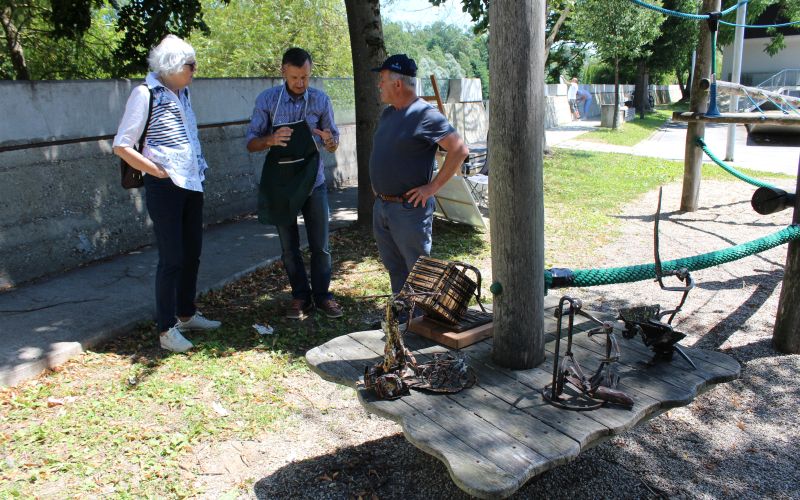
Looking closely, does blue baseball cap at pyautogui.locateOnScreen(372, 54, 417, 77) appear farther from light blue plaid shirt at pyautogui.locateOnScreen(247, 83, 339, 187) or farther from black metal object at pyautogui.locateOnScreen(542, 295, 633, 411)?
black metal object at pyautogui.locateOnScreen(542, 295, 633, 411)

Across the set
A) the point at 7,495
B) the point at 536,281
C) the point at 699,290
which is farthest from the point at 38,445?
the point at 699,290

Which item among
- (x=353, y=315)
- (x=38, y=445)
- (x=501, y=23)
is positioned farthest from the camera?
(x=353, y=315)

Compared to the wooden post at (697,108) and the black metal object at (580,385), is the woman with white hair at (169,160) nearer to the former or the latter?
the black metal object at (580,385)

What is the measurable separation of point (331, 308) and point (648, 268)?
234cm

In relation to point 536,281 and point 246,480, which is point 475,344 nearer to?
point 536,281

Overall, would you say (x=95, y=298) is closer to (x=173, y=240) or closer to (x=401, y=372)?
(x=173, y=240)

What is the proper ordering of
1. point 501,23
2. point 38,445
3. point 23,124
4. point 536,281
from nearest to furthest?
point 501,23 → point 536,281 → point 38,445 → point 23,124

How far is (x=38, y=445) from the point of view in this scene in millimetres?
3164

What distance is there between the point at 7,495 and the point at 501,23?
2918 millimetres

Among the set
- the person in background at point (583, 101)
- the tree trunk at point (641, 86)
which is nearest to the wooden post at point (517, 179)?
the tree trunk at point (641, 86)

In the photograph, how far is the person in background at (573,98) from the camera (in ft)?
99.3

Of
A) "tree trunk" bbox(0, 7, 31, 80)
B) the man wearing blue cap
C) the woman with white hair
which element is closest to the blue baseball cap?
the man wearing blue cap

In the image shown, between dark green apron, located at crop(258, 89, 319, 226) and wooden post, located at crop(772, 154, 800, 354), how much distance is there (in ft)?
10.7

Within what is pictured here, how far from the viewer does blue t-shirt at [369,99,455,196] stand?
3.65 metres
